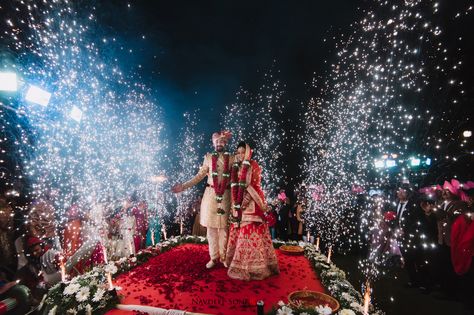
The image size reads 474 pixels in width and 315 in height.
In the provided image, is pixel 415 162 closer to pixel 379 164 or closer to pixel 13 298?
pixel 379 164

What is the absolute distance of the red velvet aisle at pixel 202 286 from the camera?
3736 mm

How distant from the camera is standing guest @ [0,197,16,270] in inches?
227

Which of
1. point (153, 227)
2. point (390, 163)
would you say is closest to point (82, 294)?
point (153, 227)

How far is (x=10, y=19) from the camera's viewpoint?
9297mm

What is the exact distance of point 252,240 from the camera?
4.73 meters

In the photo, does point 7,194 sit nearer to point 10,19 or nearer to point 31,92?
point 31,92

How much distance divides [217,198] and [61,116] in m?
10.7

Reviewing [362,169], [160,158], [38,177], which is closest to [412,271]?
[38,177]

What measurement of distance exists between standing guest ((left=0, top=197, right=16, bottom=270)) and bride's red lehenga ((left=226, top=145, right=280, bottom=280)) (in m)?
4.98

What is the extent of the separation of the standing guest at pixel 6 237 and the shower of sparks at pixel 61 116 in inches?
62.3

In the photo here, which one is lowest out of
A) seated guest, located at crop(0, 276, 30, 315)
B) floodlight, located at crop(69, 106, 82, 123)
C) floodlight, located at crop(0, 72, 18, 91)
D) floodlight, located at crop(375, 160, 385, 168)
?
seated guest, located at crop(0, 276, 30, 315)

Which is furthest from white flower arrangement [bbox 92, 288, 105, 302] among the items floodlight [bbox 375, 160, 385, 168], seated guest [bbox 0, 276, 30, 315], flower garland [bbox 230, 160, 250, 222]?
floodlight [bbox 375, 160, 385, 168]

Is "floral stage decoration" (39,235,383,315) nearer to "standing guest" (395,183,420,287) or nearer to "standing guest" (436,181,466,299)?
"standing guest" (395,183,420,287)

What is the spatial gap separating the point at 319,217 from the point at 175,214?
823 centimetres
